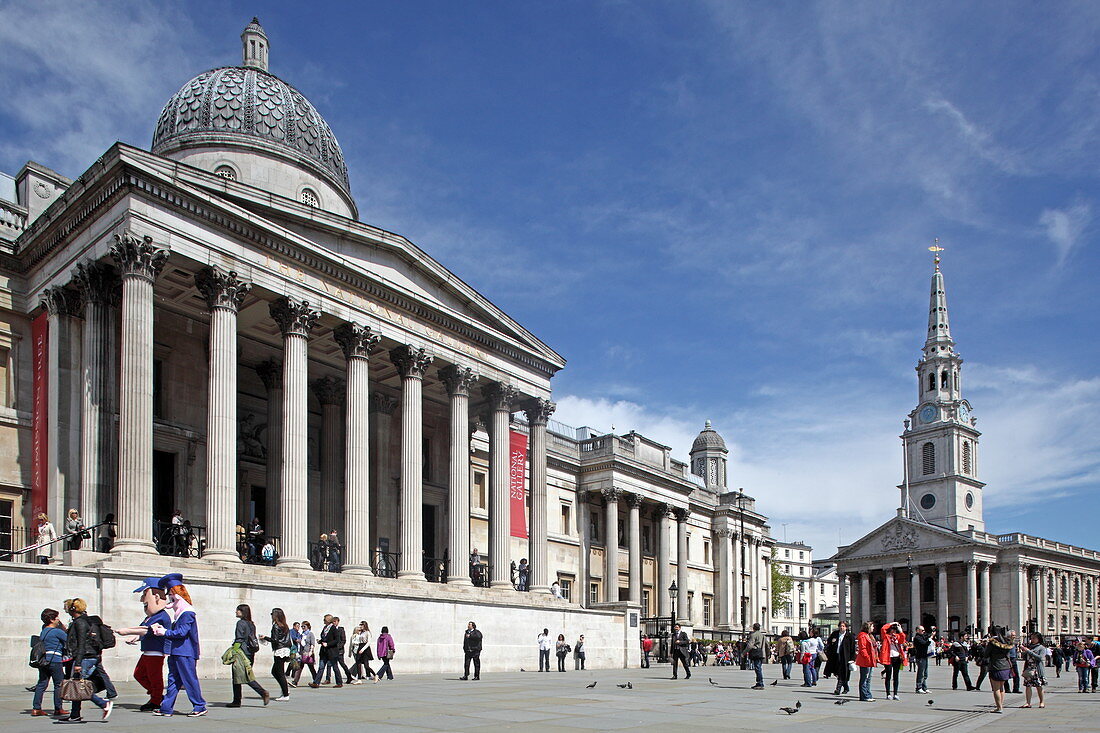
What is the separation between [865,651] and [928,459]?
4216 inches

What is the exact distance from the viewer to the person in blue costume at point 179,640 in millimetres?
12609

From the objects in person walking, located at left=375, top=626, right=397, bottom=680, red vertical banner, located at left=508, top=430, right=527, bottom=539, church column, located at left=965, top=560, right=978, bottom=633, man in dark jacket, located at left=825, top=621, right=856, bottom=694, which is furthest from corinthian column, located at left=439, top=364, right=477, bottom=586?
church column, located at left=965, top=560, right=978, bottom=633

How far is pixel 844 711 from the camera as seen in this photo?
1728 centimetres

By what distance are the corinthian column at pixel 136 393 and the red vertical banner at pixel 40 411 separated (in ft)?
11.7

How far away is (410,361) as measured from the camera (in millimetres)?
32562

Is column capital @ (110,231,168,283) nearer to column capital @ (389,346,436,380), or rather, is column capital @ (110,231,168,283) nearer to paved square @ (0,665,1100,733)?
paved square @ (0,665,1100,733)

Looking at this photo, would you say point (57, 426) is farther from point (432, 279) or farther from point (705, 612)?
point (705, 612)

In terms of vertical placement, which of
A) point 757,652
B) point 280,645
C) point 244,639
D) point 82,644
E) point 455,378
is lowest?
point 757,652

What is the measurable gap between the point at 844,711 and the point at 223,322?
58.0 feet

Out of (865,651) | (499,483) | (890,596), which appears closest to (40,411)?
(499,483)

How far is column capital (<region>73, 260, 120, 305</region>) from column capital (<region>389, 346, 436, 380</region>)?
359 inches

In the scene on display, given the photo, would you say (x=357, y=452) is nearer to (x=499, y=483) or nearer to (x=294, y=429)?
(x=294, y=429)

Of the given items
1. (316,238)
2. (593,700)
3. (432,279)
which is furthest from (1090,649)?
(316,238)

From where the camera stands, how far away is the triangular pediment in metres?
107
